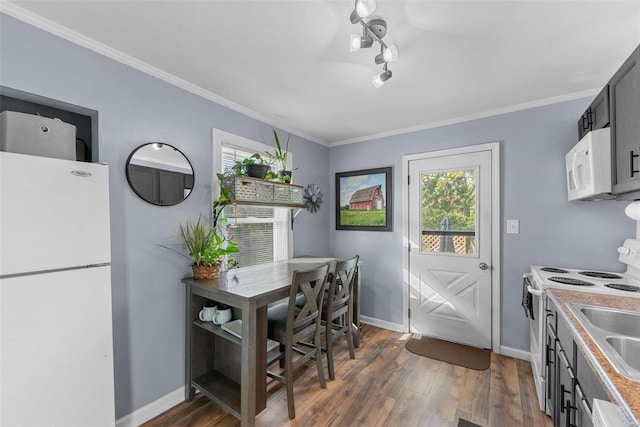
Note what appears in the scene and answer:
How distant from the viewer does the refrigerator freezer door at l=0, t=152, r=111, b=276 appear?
112 centimetres

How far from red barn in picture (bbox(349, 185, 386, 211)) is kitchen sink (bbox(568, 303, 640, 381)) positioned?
2155 millimetres

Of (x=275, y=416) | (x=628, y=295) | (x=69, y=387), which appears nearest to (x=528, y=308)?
(x=628, y=295)

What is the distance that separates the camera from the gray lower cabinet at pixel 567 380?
1.04 meters

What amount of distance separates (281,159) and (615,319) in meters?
2.62

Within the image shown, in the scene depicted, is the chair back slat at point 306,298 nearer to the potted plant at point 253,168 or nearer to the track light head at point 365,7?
the potted plant at point 253,168

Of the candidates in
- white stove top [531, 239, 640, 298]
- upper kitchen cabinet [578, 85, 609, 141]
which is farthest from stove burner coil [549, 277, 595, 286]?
upper kitchen cabinet [578, 85, 609, 141]

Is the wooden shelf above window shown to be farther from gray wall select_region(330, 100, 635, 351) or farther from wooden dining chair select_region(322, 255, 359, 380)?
gray wall select_region(330, 100, 635, 351)

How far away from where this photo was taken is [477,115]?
279cm

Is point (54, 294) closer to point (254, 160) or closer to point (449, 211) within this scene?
point (254, 160)

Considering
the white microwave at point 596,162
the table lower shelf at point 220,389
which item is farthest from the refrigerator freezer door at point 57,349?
the white microwave at point 596,162

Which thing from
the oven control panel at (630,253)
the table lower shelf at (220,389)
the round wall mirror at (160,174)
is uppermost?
the round wall mirror at (160,174)

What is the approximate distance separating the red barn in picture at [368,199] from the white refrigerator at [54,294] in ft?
8.83

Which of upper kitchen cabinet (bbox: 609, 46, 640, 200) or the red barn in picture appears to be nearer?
upper kitchen cabinet (bbox: 609, 46, 640, 200)

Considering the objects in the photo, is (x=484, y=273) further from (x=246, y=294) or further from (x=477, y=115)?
(x=246, y=294)
